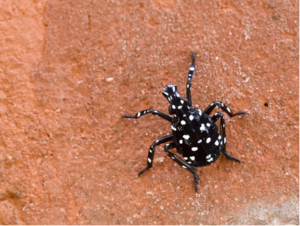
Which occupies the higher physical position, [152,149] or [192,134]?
[192,134]

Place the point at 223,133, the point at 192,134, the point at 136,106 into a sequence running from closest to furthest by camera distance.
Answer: the point at 192,134 < the point at 223,133 < the point at 136,106

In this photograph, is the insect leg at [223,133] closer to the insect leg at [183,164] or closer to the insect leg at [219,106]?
the insect leg at [219,106]

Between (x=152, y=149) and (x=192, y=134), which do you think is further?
(x=152, y=149)

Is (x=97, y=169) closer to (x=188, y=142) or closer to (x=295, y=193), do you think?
(x=188, y=142)

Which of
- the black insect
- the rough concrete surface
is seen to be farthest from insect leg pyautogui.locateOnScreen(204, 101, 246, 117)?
the rough concrete surface

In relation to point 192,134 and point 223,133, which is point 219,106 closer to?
point 223,133

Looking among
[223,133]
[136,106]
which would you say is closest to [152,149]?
[136,106]

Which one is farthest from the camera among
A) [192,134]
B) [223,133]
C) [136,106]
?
[136,106]

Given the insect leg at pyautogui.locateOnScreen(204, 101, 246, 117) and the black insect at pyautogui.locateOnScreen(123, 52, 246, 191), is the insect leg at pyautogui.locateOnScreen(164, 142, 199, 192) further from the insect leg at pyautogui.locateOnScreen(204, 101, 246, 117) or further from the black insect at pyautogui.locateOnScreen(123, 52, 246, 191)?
the insect leg at pyautogui.locateOnScreen(204, 101, 246, 117)
